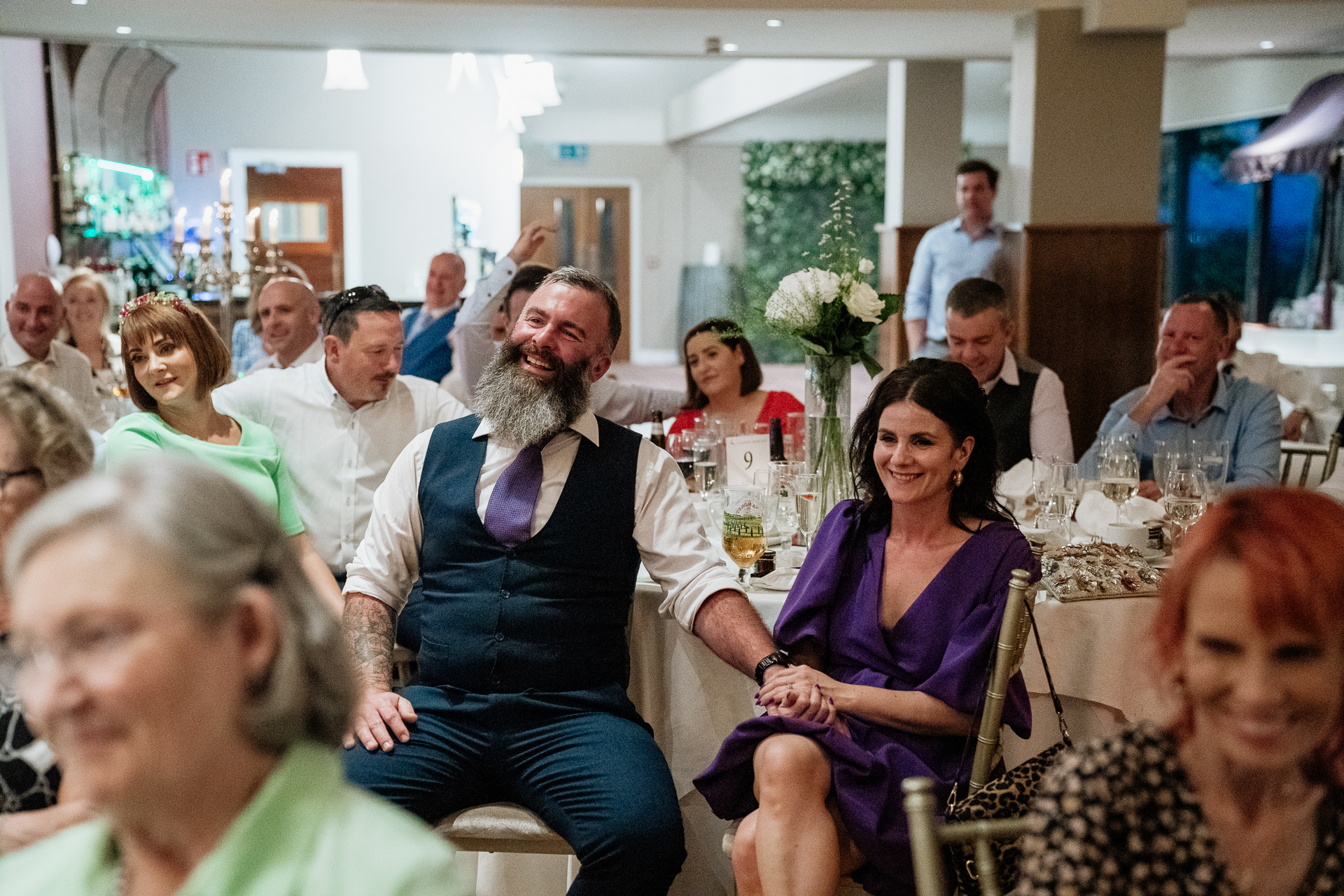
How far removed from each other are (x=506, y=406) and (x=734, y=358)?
1.70m

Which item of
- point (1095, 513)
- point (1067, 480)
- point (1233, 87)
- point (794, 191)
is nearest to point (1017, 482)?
point (1067, 480)

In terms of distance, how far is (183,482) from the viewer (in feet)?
3.23

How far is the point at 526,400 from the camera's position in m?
2.62

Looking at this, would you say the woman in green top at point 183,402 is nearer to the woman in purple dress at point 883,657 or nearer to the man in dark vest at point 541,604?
the man in dark vest at point 541,604

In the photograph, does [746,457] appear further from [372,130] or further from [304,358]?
[372,130]

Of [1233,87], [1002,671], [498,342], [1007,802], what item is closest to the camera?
[1007,802]

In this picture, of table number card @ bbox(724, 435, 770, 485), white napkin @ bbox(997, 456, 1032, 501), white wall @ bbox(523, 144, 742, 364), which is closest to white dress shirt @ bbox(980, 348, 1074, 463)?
white napkin @ bbox(997, 456, 1032, 501)

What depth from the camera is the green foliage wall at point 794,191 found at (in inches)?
647

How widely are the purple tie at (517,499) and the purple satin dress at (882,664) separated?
0.57 metres

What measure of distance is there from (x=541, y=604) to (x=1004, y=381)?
2.14 metres

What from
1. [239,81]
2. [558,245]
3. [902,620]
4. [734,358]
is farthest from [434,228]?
[902,620]

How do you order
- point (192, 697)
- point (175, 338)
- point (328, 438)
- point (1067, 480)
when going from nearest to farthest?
point (192, 697) < point (175, 338) < point (1067, 480) < point (328, 438)

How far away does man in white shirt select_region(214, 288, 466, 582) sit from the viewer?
10.6 feet

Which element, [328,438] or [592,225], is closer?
[328,438]
